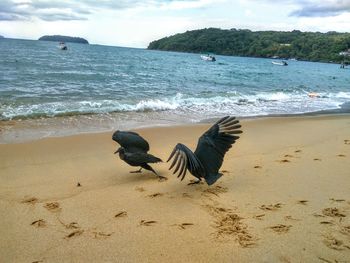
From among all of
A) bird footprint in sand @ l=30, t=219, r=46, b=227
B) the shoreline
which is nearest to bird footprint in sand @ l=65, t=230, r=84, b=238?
bird footprint in sand @ l=30, t=219, r=46, b=227

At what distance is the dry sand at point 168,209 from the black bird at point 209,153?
8.7 inches

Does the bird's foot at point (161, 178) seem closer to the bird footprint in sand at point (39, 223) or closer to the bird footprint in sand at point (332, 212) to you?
the bird footprint in sand at point (39, 223)

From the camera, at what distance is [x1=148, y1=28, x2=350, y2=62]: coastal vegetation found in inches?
4343

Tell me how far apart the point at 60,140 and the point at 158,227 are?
161 inches

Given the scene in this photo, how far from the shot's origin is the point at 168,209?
404 centimetres

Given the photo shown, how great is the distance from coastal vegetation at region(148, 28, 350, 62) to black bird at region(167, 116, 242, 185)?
355ft

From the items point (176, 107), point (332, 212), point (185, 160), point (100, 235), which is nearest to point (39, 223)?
point (100, 235)

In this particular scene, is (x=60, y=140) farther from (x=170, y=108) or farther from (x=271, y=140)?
(x=170, y=108)

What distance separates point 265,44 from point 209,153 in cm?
12538

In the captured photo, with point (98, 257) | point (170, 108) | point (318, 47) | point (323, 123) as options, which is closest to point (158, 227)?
point (98, 257)

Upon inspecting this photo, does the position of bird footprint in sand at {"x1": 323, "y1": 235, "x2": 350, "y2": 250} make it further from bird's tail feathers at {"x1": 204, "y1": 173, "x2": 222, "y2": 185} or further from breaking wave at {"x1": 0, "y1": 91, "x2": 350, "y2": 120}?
breaking wave at {"x1": 0, "y1": 91, "x2": 350, "y2": 120}

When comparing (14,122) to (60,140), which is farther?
(14,122)

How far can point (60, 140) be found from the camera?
713 cm

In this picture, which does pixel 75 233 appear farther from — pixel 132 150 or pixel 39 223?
pixel 132 150
